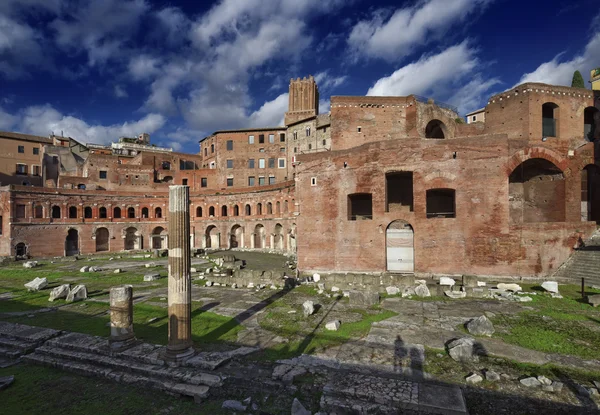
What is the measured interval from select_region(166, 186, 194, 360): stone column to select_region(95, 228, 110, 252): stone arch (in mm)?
36344

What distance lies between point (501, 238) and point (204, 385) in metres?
16.5

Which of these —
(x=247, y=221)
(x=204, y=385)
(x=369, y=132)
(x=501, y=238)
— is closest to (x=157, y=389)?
(x=204, y=385)

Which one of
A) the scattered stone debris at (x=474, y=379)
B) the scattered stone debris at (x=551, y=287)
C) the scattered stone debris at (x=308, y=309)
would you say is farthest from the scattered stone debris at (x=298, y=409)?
the scattered stone debris at (x=551, y=287)

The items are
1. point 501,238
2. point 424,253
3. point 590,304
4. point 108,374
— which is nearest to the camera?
point 108,374

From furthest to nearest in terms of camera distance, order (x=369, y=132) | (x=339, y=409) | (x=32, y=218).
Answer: (x=32, y=218) < (x=369, y=132) < (x=339, y=409)

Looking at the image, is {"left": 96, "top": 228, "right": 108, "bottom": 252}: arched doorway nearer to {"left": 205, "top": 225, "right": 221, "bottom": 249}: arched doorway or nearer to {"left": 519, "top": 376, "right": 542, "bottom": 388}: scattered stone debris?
{"left": 205, "top": 225, "right": 221, "bottom": 249}: arched doorway

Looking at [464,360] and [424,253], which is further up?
[424,253]

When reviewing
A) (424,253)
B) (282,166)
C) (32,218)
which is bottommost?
(424,253)

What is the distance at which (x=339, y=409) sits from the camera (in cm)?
622

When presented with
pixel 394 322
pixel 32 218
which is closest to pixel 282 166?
pixel 32 218

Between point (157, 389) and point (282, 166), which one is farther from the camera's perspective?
point (282, 166)

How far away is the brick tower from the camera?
48.9m

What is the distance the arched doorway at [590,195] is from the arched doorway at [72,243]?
159ft

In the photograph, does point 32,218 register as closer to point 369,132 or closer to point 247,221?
point 247,221
